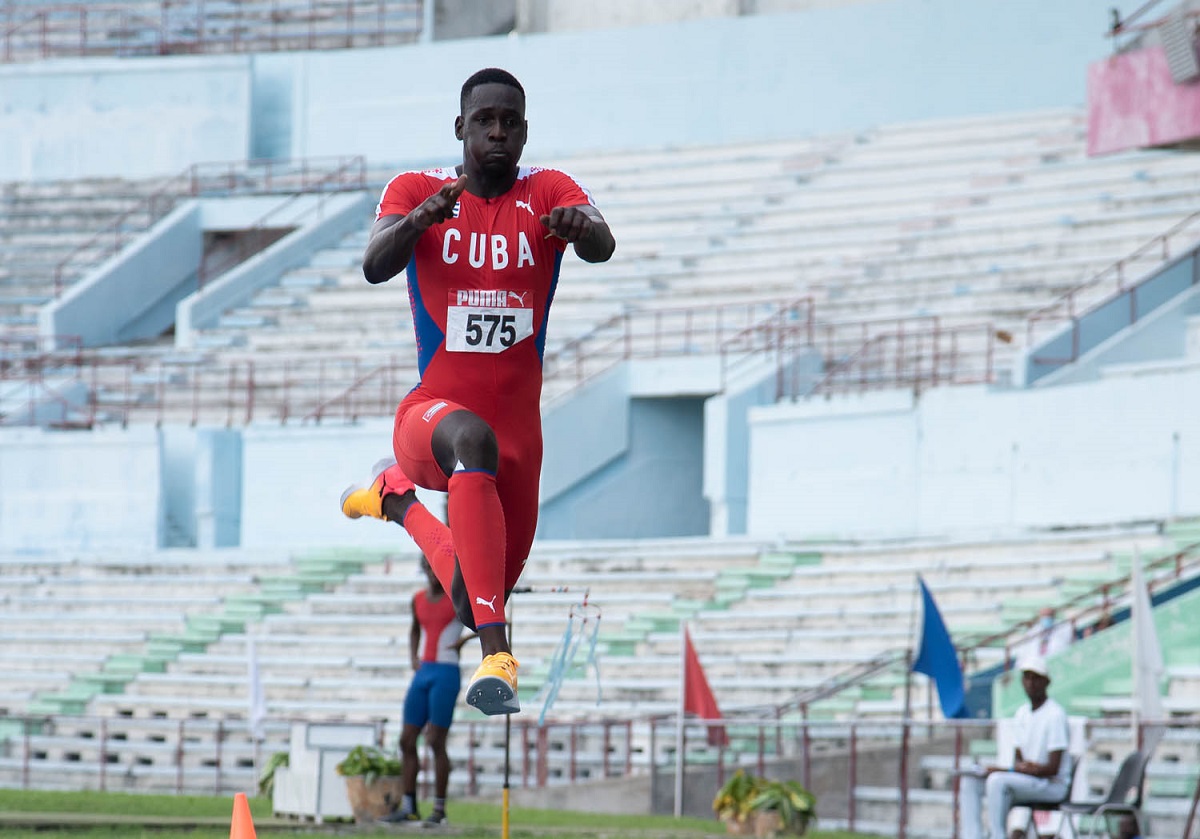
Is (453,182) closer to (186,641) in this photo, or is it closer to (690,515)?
(186,641)

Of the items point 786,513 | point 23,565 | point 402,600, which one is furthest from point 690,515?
point 23,565

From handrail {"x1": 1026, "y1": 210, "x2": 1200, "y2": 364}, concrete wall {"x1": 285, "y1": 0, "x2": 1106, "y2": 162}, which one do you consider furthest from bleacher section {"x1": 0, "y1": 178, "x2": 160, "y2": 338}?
handrail {"x1": 1026, "y1": 210, "x2": 1200, "y2": 364}

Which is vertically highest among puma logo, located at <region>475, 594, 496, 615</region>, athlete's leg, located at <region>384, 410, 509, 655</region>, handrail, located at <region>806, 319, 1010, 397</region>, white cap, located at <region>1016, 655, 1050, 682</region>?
handrail, located at <region>806, 319, 1010, 397</region>

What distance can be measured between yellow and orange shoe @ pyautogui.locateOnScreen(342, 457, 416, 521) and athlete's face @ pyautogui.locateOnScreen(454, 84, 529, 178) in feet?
4.40

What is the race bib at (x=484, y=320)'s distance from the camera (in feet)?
20.5

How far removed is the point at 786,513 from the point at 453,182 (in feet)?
60.2

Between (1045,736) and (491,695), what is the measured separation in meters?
6.72

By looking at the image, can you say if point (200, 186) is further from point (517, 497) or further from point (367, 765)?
point (517, 497)

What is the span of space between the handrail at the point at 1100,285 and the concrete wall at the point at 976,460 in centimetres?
135

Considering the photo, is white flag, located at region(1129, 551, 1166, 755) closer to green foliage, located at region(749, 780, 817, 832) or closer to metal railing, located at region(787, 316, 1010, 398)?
green foliage, located at region(749, 780, 817, 832)

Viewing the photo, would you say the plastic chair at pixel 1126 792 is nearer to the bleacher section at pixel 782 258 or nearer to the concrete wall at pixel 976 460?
the concrete wall at pixel 976 460

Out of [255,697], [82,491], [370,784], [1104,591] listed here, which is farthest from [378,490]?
[82,491]

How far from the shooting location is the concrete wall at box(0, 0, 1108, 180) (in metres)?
31.3

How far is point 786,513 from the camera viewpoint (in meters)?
24.2
